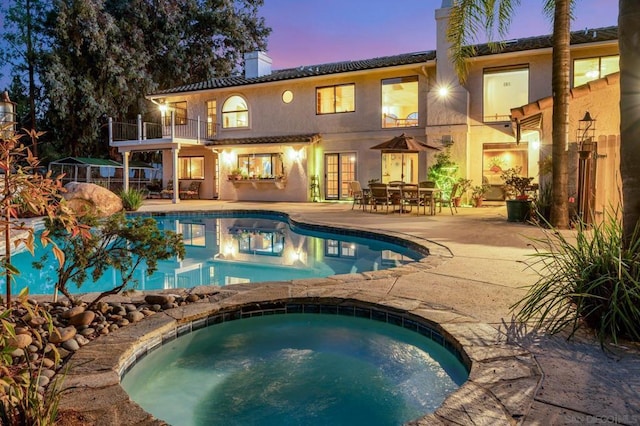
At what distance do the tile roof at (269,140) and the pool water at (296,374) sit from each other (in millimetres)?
13727

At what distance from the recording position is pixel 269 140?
18.4 meters

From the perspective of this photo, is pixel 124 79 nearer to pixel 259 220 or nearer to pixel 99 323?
pixel 259 220

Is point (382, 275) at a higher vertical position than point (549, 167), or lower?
lower

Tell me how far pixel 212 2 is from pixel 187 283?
2459 cm

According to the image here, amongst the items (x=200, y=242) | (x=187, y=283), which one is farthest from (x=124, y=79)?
(x=187, y=283)

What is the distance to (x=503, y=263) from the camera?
597 centimetres

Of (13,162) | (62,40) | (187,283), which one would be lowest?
(187,283)

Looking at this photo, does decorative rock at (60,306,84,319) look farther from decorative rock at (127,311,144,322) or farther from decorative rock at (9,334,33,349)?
decorative rock at (9,334,33,349)

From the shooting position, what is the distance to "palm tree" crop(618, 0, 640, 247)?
10.7 feet

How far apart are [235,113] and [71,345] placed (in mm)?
17958

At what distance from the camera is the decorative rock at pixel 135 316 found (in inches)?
157

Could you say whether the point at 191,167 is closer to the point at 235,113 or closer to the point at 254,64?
the point at 235,113

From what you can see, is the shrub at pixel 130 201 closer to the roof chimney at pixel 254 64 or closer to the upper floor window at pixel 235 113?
the upper floor window at pixel 235 113

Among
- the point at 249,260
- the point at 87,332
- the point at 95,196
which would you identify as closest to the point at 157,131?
the point at 95,196
